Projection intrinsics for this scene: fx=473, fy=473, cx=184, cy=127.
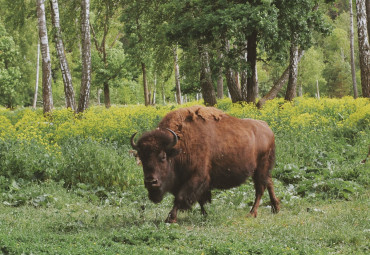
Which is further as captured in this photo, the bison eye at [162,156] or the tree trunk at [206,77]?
the tree trunk at [206,77]

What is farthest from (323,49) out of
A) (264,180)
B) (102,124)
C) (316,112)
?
(264,180)

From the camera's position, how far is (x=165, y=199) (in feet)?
34.8

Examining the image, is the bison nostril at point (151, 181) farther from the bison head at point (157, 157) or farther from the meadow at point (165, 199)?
the meadow at point (165, 199)

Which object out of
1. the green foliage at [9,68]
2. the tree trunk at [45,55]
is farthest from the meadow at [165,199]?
the green foliage at [9,68]

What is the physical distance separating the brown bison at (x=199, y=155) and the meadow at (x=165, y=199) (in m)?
0.54

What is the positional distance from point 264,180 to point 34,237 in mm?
4626

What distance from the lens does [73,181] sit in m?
11.5

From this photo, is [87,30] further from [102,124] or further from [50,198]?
[50,198]

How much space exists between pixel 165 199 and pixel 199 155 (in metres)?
2.81

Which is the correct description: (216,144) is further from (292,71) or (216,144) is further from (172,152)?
(292,71)

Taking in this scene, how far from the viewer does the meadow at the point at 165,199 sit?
20.9ft

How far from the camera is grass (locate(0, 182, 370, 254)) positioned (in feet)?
19.7

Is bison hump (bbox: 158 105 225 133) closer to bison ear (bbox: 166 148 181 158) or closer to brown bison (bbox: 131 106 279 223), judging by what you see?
brown bison (bbox: 131 106 279 223)

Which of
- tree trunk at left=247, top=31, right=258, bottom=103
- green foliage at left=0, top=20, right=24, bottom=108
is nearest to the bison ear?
tree trunk at left=247, top=31, right=258, bottom=103
